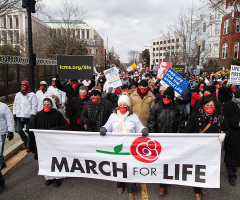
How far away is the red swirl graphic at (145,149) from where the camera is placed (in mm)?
3533

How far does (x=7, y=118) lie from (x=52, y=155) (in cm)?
120

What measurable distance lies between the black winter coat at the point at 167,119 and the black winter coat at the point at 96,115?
37.8 inches

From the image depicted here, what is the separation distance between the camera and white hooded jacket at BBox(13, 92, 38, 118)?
5.46 meters

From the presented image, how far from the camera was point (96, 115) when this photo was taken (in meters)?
4.30

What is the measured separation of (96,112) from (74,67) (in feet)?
8.39

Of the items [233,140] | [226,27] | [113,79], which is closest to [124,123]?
[233,140]

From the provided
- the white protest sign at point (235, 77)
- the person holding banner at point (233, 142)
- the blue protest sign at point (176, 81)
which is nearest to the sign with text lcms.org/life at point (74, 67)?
the blue protest sign at point (176, 81)

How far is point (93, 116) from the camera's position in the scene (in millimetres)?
4320

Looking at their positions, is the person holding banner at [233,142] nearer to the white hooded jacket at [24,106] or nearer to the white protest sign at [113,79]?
the white protest sign at [113,79]

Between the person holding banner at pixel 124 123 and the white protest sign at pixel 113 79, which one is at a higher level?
the white protest sign at pixel 113 79

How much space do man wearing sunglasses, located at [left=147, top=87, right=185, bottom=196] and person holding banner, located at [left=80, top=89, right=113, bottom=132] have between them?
3.18 feet

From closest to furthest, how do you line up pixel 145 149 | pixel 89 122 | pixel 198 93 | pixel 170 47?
pixel 145 149
pixel 89 122
pixel 198 93
pixel 170 47

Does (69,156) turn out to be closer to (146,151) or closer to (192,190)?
(146,151)

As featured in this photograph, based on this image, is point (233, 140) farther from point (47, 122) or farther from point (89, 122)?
point (47, 122)
